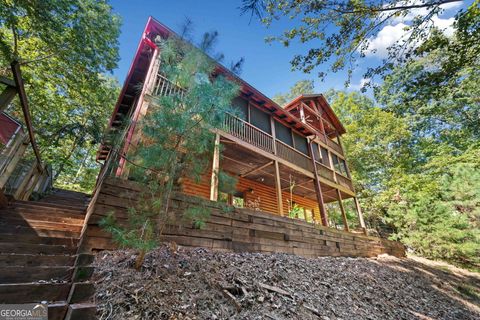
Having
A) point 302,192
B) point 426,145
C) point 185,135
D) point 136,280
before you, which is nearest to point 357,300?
point 136,280

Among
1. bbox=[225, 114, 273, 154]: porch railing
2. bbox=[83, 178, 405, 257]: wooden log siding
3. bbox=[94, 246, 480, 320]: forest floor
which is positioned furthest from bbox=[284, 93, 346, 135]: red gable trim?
bbox=[94, 246, 480, 320]: forest floor

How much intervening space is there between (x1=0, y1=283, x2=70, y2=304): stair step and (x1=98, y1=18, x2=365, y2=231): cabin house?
2.08 meters

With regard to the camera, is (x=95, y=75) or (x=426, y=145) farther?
(x=426, y=145)

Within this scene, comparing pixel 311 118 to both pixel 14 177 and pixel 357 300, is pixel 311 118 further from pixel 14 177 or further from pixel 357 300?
pixel 14 177

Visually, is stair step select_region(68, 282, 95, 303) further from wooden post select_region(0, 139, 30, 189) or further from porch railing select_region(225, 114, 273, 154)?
porch railing select_region(225, 114, 273, 154)

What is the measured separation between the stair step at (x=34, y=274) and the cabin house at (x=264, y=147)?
1.81 meters

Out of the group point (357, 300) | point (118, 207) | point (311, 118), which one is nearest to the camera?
point (118, 207)

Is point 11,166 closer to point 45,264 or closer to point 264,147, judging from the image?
point 45,264

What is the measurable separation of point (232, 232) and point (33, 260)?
9.56 feet

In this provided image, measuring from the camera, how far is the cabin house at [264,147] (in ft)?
19.6

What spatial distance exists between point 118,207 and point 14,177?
16.6 ft

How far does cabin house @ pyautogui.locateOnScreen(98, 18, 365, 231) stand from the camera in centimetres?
597

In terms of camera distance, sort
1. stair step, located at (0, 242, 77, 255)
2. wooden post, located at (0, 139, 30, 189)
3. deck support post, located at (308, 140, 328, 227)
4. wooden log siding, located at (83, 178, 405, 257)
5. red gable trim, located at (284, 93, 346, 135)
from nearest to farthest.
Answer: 1. stair step, located at (0, 242, 77, 255)
2. wooden log siding, located at (83, 178, 405, 257)
3. wooden post, located at (0, 139, 30, 189)
4. deck support post, located at (308, 140, 328, 227)
5. red gable trim, located at (284, 93, 346, 135)

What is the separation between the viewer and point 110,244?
2.78 metres
